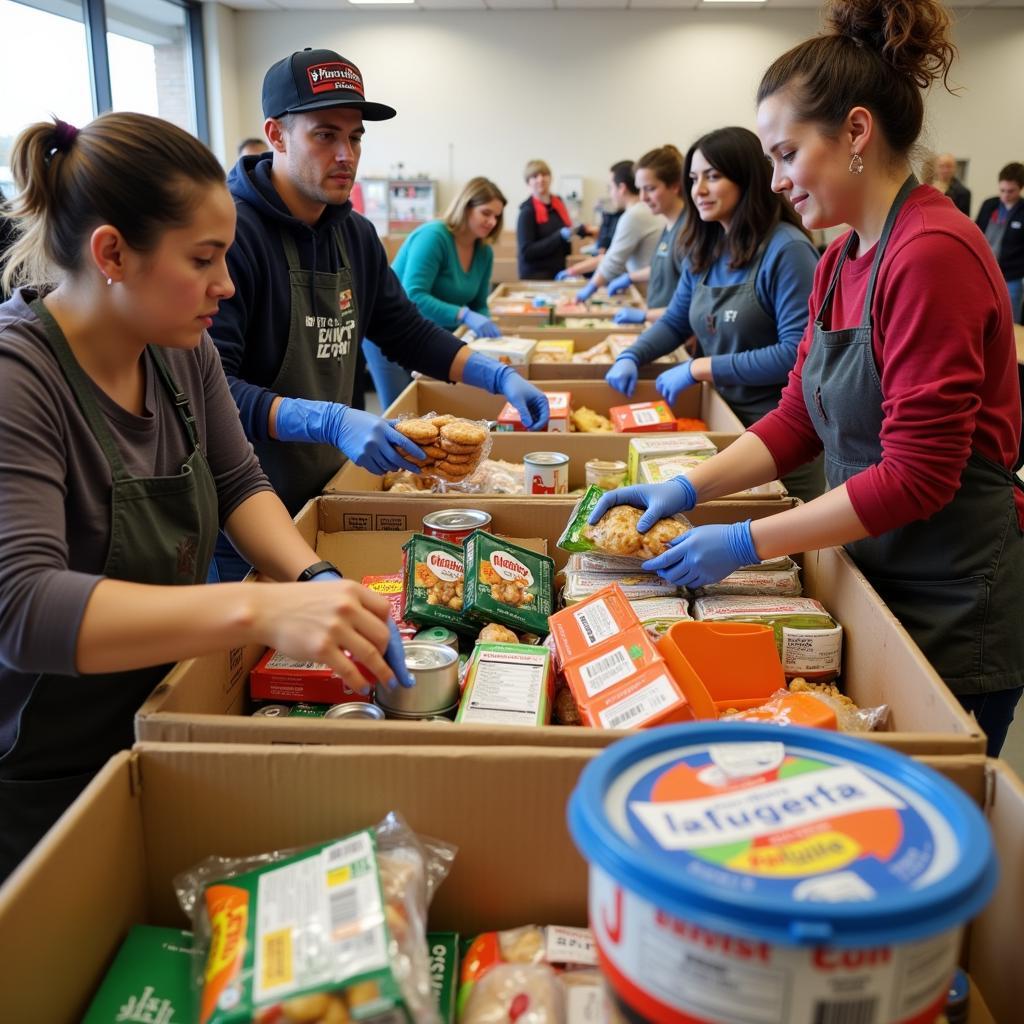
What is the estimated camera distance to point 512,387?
2.74 meters

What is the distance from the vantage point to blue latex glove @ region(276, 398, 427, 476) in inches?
82.5

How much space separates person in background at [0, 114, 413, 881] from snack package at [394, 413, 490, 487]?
750mm

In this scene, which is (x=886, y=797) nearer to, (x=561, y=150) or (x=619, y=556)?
(x=619, y=556)

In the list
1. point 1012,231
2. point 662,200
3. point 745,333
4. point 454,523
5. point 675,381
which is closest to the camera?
point 454,523

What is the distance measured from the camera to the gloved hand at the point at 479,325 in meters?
4.08

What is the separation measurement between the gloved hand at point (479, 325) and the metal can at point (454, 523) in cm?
231

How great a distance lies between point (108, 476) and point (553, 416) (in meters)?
1.79

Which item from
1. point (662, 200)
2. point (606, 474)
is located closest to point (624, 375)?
point (606, 474)

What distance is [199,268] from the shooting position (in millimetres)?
1246

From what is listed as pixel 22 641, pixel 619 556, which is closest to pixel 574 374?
pixel 619 556

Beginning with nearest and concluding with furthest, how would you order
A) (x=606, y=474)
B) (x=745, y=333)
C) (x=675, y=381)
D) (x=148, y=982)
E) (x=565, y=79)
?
(x=148, y=982) → (x=606, y=474) → (x=745, y=333) → (x=675, y=381) → (x=565, y=79)

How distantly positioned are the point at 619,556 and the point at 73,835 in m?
1.06

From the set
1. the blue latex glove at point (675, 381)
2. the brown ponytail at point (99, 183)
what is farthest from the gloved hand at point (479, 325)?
the brown ponytail at point (99, 183)

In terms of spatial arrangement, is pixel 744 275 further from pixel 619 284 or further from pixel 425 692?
pixel 619 284
